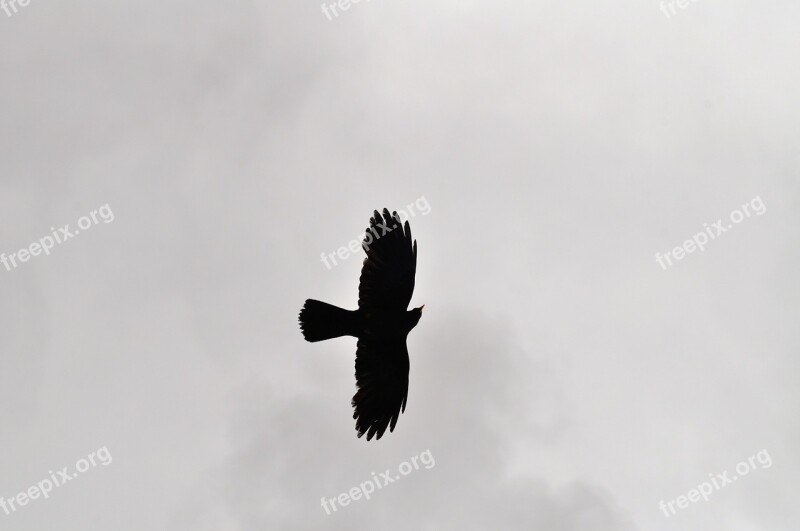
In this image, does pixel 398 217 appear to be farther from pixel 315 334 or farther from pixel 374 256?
pixel 315 334

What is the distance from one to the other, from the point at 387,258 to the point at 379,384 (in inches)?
150

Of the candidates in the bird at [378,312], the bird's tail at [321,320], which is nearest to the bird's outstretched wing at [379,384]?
the bird at [378,312]

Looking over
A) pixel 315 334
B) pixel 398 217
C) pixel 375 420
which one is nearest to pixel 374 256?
pixel 398 217

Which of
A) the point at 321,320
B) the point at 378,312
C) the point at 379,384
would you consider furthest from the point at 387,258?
the point at 379,384

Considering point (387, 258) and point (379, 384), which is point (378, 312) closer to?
point (387, 258)

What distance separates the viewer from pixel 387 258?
18.9 m

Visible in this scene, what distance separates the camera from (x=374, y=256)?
1891 cm

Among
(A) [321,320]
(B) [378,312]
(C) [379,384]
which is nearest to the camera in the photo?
(A) [321,320]

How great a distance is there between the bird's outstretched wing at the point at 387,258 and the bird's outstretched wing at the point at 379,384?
1709 millimetres

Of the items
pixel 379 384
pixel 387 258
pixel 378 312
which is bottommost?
pixel 379 384

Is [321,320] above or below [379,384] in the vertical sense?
above

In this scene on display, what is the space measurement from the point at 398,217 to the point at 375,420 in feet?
18.6

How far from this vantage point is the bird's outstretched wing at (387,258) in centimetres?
1889

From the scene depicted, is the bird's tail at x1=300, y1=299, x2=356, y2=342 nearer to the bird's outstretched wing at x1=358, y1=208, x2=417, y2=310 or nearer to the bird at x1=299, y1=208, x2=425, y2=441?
the bird at x1=299, y1=208, x2=425, y2=441
